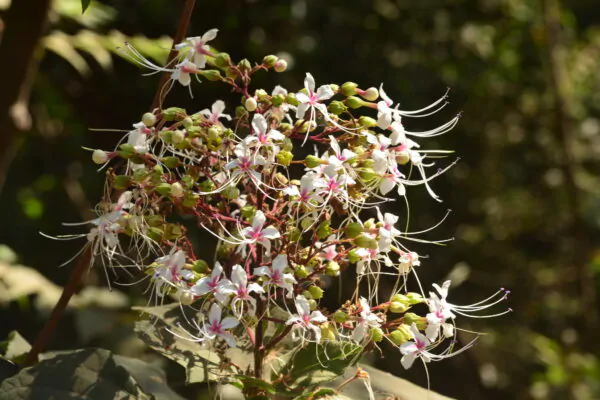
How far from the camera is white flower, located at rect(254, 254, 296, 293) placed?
604 millimetres

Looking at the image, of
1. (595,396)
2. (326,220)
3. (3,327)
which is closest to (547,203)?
(595,396)

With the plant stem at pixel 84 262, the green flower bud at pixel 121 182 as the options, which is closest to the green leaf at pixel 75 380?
the plant stem at pixel 84 262

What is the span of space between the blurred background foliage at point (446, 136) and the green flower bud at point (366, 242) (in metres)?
0.20

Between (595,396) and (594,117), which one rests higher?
(594,117)

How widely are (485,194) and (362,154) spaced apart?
1962mm

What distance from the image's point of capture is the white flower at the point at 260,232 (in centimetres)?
61

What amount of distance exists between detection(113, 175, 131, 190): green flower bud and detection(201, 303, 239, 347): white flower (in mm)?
119

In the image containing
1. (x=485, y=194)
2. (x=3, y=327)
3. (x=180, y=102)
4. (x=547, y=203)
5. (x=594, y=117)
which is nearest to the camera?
(x=3, y=327)

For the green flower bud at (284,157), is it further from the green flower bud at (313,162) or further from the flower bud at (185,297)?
the flower bud at (185,297)

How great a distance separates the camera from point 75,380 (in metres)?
0.64

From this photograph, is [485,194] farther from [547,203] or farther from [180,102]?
[180,102]

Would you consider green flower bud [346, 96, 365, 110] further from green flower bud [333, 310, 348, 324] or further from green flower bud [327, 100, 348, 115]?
green flower bud [333, 310, 348, 324]

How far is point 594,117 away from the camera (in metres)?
3.01

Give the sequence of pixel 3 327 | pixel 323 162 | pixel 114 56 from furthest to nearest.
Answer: pixel 114 56
pixel 3 327
pixel 323 162
